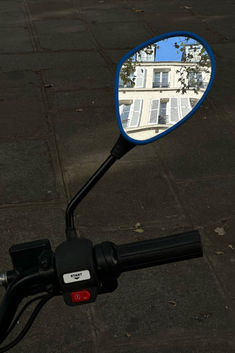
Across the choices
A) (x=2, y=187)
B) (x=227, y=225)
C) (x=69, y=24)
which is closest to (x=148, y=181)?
(x=227, y=225)

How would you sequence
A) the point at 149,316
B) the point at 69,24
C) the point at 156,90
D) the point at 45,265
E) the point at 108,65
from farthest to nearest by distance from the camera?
the point at 69,24, the point at 108,65, the point at 149,316, the point at 156,90, the point at 45,265

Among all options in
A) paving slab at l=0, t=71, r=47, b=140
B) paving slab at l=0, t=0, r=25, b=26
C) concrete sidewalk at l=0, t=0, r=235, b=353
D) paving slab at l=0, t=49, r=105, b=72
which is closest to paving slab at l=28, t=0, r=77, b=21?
paving slab at l=0, t=0, r=25, b=26

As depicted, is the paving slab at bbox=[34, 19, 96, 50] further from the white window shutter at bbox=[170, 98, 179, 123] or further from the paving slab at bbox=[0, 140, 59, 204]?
the white window shutter at bbox=[170, 98, 179, 123]

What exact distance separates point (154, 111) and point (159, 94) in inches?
2.6

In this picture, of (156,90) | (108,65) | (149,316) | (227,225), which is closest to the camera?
(156,90)

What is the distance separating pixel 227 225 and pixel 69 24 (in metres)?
8.68

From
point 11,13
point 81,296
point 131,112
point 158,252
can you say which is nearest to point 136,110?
point 131,112

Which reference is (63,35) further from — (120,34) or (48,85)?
(48,85)

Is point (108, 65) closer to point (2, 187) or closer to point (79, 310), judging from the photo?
point (2, 187)

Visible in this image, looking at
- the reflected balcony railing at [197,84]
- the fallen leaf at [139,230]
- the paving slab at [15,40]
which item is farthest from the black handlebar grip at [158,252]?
the paving slab at [15,40]

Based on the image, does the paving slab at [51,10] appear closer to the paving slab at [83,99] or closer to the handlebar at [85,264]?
the paving slab at [83,99]

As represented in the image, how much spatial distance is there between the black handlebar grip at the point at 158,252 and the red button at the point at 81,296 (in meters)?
0.12

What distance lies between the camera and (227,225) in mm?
5156

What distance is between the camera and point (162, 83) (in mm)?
1816
